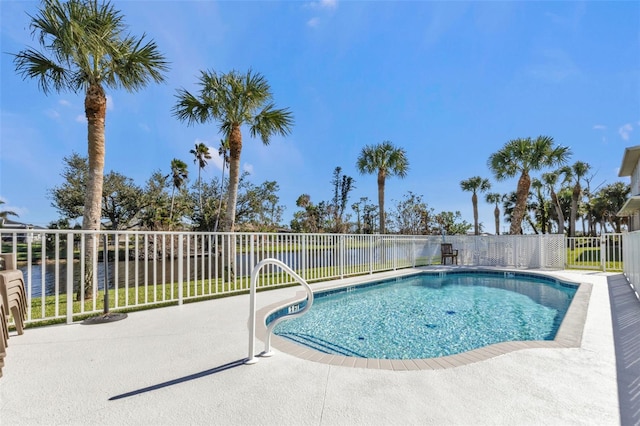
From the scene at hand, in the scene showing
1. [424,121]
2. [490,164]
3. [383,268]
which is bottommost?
[383,268]

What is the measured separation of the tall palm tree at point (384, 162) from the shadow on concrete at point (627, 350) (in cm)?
1113

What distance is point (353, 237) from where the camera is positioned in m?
8.60

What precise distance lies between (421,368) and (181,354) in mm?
2381

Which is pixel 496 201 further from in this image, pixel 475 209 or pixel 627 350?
pixel 627 350

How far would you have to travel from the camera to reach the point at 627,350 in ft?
10.3

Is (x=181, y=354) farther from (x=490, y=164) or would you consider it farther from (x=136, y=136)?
(x=136, y=136)

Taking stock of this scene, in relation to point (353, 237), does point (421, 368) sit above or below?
below

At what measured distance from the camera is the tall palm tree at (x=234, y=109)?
879cm

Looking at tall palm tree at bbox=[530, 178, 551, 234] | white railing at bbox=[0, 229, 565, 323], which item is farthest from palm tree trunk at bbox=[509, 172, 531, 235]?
tall palm tree at bbox=[530, 178, 551, 234]

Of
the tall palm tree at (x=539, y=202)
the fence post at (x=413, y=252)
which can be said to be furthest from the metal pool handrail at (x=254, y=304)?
the tall palm tree at (x=539, y=202)

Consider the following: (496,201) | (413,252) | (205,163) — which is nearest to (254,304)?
(413,252)

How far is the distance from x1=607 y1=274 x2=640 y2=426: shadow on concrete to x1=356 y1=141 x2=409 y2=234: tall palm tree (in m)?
11.1

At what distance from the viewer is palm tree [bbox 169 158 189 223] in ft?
85.0

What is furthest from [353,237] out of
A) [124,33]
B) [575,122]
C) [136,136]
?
[136,136]
